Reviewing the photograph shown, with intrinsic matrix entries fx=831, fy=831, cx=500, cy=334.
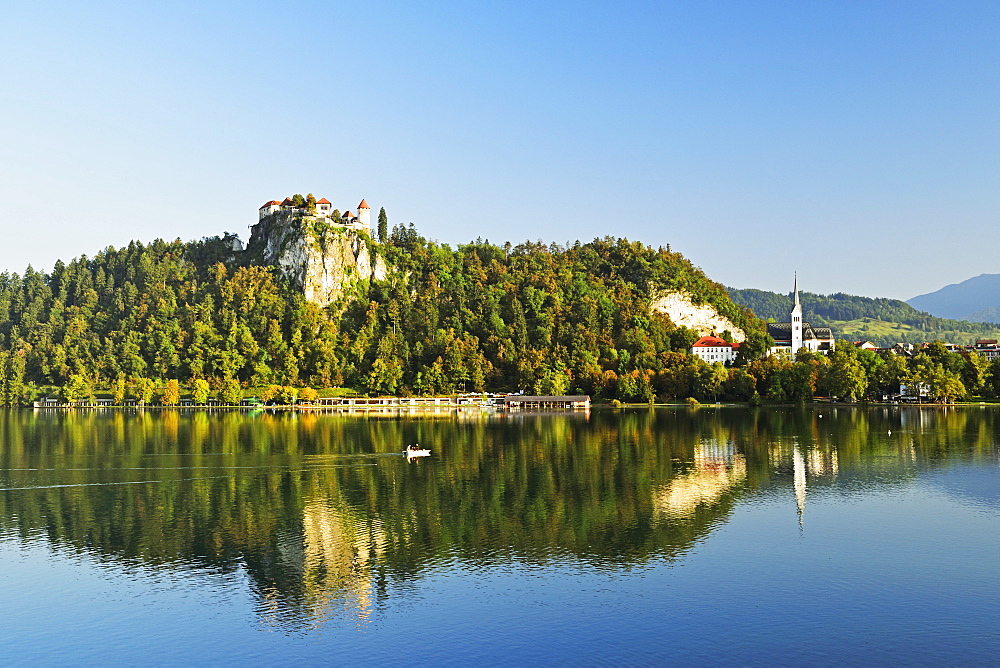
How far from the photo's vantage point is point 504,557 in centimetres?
4091

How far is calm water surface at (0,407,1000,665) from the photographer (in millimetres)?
30375

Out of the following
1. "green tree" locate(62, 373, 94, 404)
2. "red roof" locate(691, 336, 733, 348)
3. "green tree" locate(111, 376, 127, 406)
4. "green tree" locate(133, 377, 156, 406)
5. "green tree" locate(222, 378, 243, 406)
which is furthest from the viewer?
"red roof" locate(691, 336, 733, 348)

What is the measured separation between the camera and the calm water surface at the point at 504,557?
3038cm

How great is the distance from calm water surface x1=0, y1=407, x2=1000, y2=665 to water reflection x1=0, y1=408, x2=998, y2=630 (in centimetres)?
28

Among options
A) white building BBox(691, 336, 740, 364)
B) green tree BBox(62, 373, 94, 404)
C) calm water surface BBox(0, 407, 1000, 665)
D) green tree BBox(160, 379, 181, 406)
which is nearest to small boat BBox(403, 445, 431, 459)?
calm water surface BBox(0, 407, 1000, 665)

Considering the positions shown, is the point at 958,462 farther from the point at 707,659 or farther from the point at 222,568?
the point at 222,568

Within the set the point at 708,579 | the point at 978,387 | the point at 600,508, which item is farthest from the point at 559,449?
the point at 978,387

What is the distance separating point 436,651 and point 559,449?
55502 millimetres

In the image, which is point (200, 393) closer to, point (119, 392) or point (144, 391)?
point (144, 391)

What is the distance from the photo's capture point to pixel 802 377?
147m

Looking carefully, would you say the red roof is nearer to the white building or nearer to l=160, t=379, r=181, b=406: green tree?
the white building

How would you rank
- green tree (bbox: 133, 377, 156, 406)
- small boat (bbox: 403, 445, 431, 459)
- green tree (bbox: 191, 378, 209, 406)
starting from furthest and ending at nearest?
1. green tree (bbox: 133, 377, 156, 406)
2. green tree (bbox: 191, 378, 209, 406)
3. small boat (bbox: 403, 445, 431, 459)

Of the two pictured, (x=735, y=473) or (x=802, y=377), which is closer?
(x=735, y=473)

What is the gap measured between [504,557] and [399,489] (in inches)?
767
